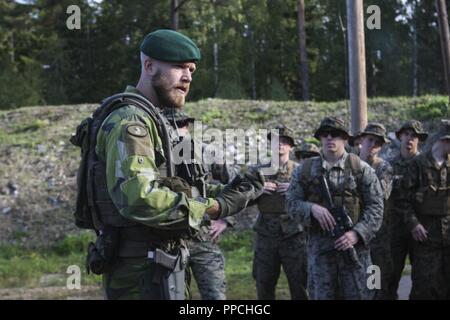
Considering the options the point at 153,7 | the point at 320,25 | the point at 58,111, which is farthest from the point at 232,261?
the point at 320,25

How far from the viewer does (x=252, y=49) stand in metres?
34.1

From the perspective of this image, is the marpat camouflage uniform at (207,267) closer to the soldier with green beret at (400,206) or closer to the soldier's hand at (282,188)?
the soldier's hand at (282,188)

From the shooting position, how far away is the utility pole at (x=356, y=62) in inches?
296

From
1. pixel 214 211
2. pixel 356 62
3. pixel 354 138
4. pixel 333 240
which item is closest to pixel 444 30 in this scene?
pixel 356 62

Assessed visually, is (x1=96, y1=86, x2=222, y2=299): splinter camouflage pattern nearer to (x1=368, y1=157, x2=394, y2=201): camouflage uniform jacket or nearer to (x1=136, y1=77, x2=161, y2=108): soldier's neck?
(x1=136, y1=77, x2=161, y2=108): soldier's neck

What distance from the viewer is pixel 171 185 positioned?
2.88 meters

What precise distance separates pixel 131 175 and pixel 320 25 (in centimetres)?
3250

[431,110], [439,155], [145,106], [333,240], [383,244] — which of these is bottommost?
[383,244]

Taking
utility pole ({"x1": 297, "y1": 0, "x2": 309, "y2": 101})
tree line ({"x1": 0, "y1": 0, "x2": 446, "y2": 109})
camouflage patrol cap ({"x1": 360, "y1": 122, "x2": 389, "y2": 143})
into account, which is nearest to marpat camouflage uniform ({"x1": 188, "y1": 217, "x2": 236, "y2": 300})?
camouflage patrol cap ({"x1": 360, "y1": 122, "x2": 389, "y2": 143})

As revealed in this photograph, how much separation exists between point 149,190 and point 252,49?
105 feet

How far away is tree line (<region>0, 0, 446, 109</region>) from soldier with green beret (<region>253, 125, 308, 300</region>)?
24.6m

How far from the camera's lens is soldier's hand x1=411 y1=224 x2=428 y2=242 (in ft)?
21.4

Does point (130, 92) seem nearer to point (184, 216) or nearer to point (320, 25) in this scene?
point (184, 216)

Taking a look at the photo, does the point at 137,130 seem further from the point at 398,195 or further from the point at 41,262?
the point at 41,262
